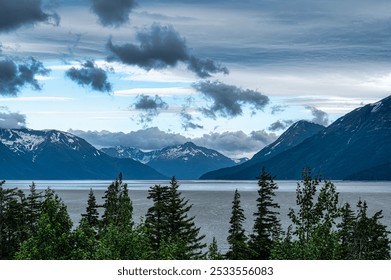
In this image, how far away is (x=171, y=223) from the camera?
60.2m

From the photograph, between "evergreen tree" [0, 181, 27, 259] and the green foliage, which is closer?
"evergreen tree" [0, 181, 27, 259]

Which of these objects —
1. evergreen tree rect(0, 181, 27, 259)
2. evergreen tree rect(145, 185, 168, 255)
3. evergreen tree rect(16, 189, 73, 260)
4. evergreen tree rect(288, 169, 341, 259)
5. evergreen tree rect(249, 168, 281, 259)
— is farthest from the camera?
evergreen tree rect(249, 168, 281, 259)

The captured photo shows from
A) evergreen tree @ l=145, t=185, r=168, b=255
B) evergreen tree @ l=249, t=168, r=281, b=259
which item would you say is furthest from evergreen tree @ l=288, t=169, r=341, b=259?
evergreen tree @ l=249, t=168, r=281, b=259

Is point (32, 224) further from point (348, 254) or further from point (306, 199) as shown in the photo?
point (306, 199)

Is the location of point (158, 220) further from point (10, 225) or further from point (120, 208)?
point (10, 225)

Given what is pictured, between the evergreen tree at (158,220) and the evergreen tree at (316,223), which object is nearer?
the evergreen tree at (316,223)

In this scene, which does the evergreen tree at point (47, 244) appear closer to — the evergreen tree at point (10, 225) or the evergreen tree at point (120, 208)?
the evergreen tree at point (120, 208)

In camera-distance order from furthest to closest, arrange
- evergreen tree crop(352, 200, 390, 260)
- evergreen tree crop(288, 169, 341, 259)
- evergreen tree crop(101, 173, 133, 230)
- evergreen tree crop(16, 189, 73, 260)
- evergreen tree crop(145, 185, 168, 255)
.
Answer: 1. evergreen tree crop(352, 200, 390, 260)
2. evergreen tree crop(145, 185, 168, 255)
3. evergreen tree crop(101, 173, 133, 230)
4. evergreen tree crop(16, 189, 73, 260)
5. evergreen tree crop(288, 169, 341, 259)

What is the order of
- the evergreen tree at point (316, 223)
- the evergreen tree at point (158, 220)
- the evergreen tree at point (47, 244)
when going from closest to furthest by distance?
the evergreen tree at point (316, 223)
the evergreen tree at point (47, 244)
the evergreen tree at point (158, 220)

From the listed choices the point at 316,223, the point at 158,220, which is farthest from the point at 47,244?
the point at 158,220

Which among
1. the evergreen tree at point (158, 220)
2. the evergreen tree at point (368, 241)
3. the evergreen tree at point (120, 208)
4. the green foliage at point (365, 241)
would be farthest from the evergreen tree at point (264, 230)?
the evergreen tree at point (120, 208)

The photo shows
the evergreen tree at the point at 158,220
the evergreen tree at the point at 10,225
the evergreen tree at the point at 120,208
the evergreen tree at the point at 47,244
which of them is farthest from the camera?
the evergreen tree at the point at 158,220

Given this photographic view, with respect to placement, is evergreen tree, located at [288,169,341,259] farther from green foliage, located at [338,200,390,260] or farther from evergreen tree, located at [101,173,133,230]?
green foliage, located at [338,200,390,260]
